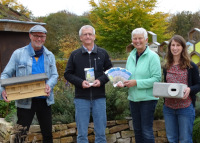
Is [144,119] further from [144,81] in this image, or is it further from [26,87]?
[26,87]

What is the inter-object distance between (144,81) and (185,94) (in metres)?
0.54

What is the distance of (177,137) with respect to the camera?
10.4ft

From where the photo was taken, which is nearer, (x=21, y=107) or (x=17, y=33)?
(x=21, y=107)

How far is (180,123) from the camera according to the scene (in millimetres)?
3061

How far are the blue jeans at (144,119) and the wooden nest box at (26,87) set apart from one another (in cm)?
130

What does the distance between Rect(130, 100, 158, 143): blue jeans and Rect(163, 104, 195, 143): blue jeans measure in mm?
211

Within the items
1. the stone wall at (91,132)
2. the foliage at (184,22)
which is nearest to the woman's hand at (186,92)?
the stone wall at (91,132)

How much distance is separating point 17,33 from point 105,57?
4.79 m

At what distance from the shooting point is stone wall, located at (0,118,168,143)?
427 cm

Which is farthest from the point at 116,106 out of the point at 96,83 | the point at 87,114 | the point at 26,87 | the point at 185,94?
the point at 26,87

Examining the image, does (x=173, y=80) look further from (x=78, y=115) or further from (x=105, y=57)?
(x=78, y=115)

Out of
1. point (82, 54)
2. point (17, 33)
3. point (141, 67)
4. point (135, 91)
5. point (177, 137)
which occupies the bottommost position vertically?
point (177, 137)


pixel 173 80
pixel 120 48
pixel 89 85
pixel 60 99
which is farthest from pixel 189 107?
pixel 120 48

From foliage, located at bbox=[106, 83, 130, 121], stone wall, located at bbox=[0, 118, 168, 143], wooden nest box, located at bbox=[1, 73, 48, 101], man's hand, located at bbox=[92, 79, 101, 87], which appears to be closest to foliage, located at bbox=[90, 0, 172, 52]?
foliage, located at bbox=[106, 83, 130, 121]
